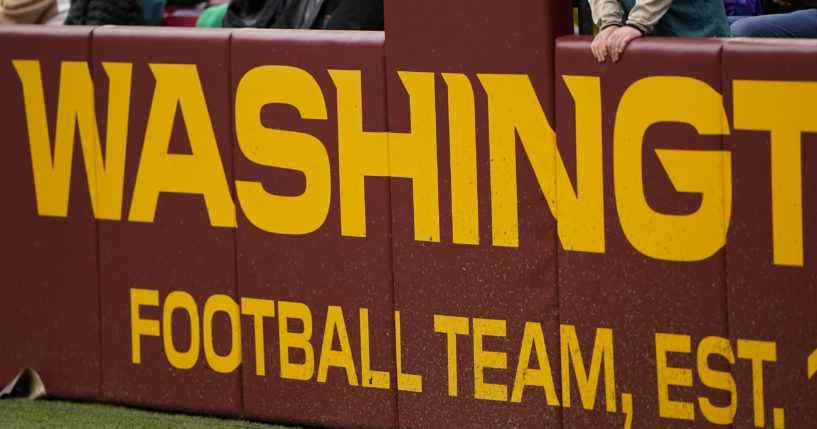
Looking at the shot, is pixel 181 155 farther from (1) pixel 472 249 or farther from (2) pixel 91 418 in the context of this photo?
(1) pixel 472 249

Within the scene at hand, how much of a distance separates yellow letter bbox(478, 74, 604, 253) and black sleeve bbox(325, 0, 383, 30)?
1.10 meters

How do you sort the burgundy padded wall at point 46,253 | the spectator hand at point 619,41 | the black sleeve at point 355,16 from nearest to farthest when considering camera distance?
1. the spectator hand at point 619,41
2. the burgundy padded wall at point 46,253
3. the black sleeve at point 355,16

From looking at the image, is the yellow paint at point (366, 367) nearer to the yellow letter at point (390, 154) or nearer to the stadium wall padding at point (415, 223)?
the stadium wall padding at point (415, 223)

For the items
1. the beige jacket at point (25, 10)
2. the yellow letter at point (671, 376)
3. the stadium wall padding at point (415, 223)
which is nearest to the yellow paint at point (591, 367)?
the stadium wall padding at point (415, 223)

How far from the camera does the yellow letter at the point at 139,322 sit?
5.15 meters

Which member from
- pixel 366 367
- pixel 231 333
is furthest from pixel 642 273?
pixel 231 333

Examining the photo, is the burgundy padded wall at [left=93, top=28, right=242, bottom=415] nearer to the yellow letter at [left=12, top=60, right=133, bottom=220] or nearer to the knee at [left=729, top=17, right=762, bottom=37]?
the yellow letter at [left=12, top=60, right=133, bottom=220]

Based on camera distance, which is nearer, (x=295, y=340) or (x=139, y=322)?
(x=295, y=340)

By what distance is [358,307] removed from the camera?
4773 millimetres

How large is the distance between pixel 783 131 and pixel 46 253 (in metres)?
2.92

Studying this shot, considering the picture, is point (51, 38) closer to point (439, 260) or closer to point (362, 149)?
point (362, 149)

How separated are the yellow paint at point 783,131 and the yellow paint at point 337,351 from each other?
157 cm

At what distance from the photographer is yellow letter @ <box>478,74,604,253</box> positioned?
14.1ft

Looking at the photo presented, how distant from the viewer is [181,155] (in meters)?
5.00
